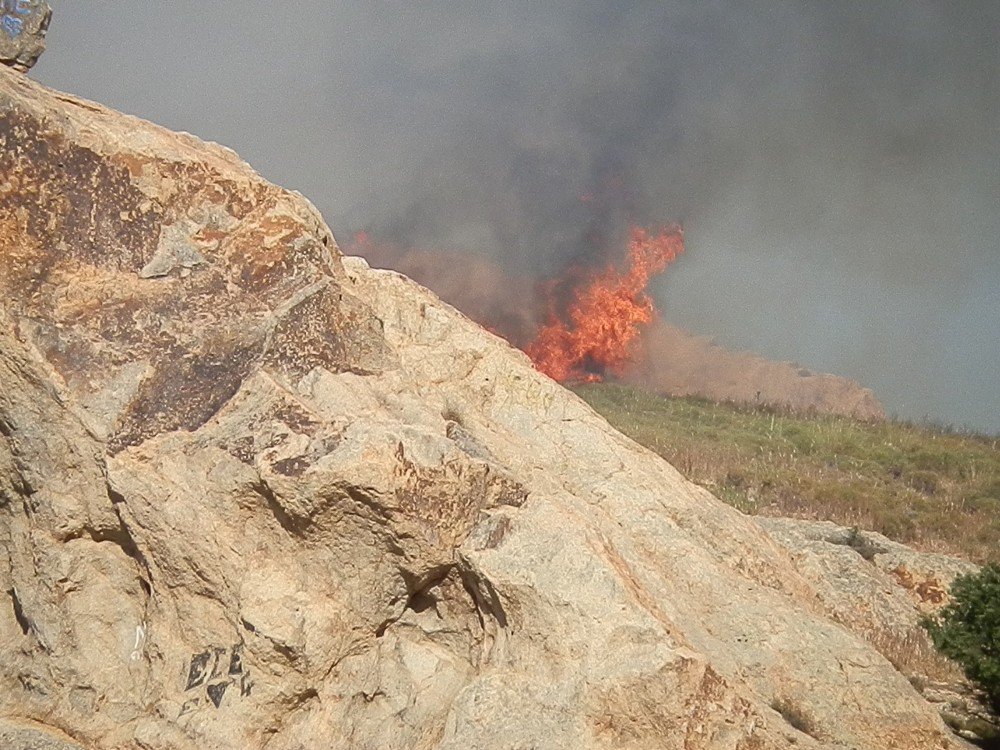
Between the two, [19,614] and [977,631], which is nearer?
[19,614]

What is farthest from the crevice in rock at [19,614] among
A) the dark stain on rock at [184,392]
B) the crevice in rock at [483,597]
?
the crevice in rock at [483,597]

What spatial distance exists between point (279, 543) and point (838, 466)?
860 inches

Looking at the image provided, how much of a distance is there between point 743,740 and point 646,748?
0.64 m

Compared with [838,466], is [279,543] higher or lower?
lower

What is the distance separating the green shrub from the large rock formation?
2.03 m

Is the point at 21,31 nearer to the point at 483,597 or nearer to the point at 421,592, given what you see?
the point at 421,592

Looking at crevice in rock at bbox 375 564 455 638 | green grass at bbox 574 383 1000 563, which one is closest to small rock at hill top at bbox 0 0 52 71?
crevice in rock at bbox 375 564 455 638

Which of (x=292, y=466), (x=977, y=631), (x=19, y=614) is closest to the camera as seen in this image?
(x=292, y=466)

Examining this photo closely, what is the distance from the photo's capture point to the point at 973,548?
18.3 meters

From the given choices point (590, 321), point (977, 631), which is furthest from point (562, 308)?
point (977, 631)

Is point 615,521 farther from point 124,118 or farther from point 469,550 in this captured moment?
point 124,118

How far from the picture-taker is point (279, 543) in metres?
6.59

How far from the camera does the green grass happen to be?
19703 mm

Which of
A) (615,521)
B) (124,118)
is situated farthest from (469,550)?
(124,118)
